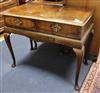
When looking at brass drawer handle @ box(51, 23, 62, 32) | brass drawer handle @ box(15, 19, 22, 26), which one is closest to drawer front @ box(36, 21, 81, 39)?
brass drawer handle @ box(51, 23, 62, 32)

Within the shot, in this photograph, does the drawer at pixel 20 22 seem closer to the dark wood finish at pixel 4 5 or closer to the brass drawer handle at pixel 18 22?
the brass drawer handle at pixel 18 22

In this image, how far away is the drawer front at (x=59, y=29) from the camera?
1397mm

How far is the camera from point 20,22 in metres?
1.63

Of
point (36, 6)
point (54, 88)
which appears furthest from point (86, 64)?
point (36, 6)

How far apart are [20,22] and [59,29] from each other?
0.41 metres

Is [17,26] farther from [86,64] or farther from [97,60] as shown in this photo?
[97,60]

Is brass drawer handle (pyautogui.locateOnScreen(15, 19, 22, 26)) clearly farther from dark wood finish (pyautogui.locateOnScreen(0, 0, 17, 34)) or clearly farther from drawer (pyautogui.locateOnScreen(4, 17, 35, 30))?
dark wood finish (pyautogui.locateOnScreen(0, 0, 17, 34))

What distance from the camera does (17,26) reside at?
1.67 metres

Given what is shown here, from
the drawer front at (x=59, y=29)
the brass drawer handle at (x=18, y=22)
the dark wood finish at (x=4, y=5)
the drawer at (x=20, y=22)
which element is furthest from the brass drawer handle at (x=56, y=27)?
the dark wood finish at (x=4, y=5)

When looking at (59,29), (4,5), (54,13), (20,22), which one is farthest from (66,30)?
(4,5)

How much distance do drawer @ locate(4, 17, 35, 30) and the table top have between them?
1.5 inches

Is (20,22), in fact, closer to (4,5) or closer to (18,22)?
(18,22)

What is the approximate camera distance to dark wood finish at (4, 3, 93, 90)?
4.64 feet

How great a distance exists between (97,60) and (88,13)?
0.76 m
